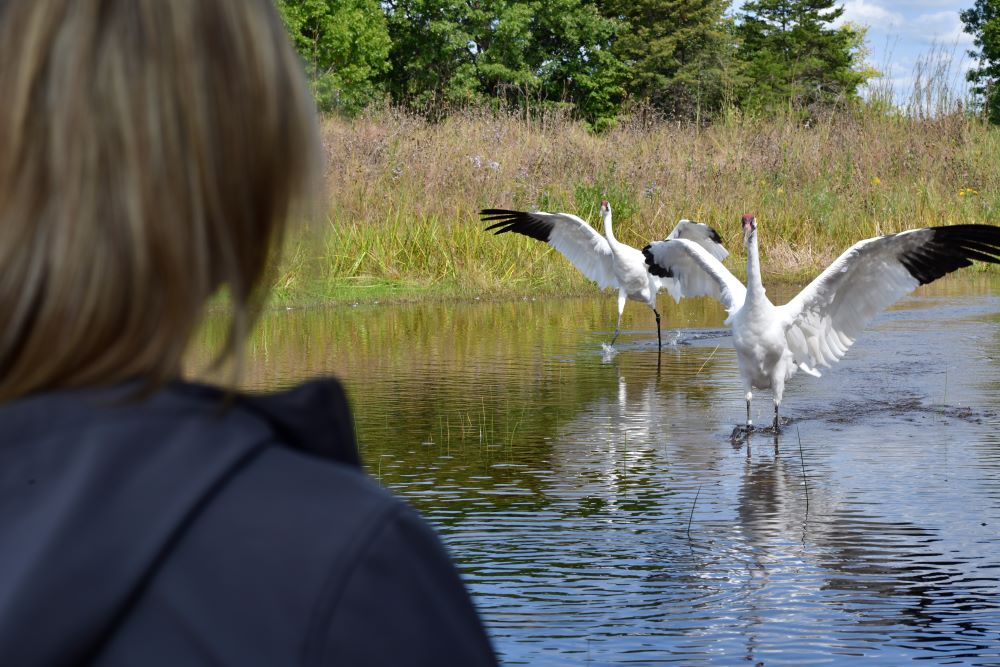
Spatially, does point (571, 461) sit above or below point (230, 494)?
below

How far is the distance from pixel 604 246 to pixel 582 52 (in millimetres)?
35049

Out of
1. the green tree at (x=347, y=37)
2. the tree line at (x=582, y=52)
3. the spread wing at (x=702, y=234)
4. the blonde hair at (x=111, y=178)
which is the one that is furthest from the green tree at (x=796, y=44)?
the blonde hair at (x=111, y=178)

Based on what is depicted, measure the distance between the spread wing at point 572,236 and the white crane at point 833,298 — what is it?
5.04 m

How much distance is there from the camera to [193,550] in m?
0.87

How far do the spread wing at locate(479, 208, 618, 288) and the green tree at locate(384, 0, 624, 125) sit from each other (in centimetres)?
2696

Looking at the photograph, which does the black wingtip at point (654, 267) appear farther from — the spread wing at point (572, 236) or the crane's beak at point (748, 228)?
the spread wing at point (572, 236)

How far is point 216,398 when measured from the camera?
0.92 m

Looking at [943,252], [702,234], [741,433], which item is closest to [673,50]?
[702,234]

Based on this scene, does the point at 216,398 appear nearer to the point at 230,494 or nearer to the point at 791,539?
the point at 230,494

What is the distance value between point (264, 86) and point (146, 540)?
32 cm

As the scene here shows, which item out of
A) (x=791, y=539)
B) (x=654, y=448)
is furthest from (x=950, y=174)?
(x=791, y=539)

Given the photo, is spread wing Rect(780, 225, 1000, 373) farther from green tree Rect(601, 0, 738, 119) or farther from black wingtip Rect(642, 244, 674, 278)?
green tree Rect(601, 0, 738, 119)

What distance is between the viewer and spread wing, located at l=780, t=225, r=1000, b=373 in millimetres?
8633

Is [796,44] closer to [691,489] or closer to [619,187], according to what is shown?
[619,187]
